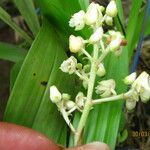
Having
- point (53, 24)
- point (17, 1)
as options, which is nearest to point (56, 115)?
point (53, 24)

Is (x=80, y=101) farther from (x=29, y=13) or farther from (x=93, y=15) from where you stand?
(x=29, y=13)

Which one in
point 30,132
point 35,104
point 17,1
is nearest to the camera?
point 30,132

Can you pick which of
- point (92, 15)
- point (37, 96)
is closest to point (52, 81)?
point (37, 96)

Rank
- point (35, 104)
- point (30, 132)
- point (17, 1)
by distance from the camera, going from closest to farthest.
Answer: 1. point (30, 132)
2. point (35, 104)
3. point (17, 1)

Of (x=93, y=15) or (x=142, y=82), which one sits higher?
(x=93, y=15)

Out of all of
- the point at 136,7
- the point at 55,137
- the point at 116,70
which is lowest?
the point at 55,137

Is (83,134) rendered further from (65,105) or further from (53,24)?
(53,24)

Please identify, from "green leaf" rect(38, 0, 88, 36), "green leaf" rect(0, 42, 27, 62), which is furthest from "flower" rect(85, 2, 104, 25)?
"green leaf" rect(0, 42, 27, 62)

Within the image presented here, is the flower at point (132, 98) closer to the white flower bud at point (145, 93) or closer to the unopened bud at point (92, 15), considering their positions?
the white flower bud at point (145, 93)
